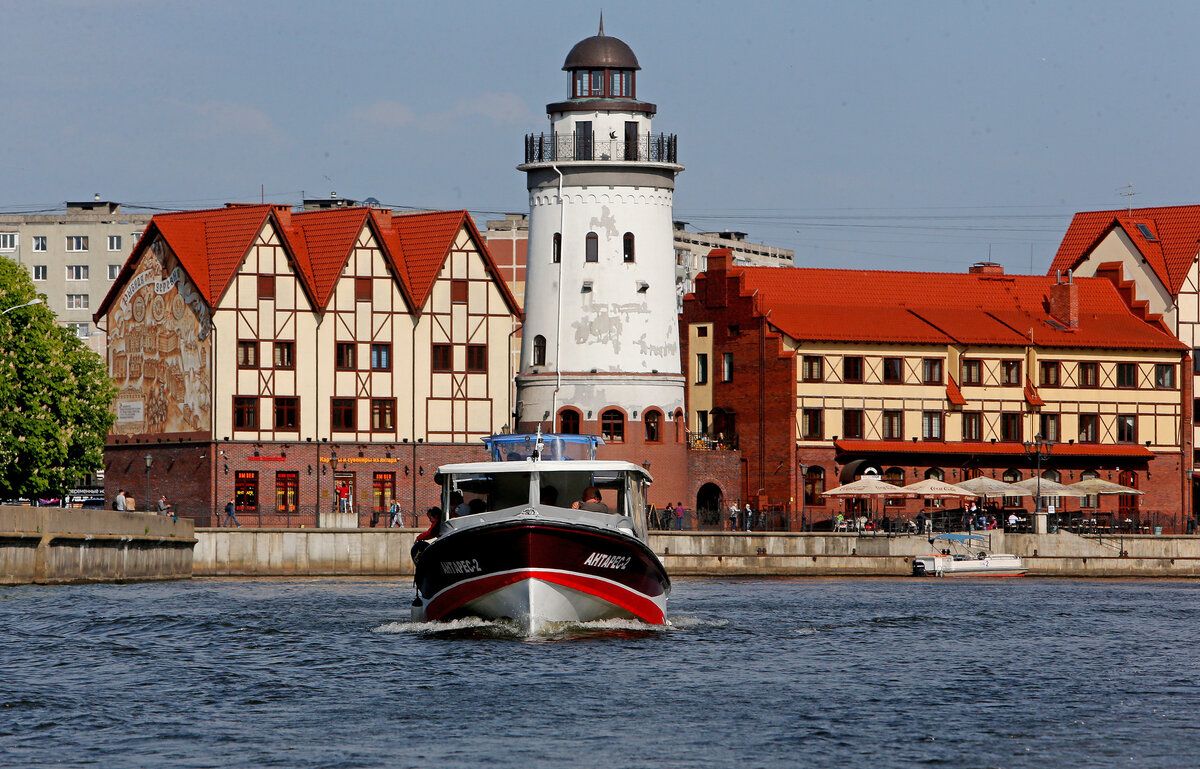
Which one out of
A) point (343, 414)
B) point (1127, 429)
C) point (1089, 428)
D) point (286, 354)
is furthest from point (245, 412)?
point (1127, 429)

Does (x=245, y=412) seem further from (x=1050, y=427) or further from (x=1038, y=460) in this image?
(x=1050, y=427)

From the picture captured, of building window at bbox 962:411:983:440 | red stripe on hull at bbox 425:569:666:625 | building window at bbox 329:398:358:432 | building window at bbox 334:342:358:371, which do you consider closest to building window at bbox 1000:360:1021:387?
building window at bbox 962:411:983:440

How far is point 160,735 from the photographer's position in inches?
1212

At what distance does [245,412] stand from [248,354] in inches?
97.2

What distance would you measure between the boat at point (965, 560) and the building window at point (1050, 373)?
16.8 meters

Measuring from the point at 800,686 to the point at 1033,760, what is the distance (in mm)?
8415

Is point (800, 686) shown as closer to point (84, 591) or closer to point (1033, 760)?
point (1033, 760)

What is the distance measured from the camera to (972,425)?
322ft

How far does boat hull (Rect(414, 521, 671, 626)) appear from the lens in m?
40.7

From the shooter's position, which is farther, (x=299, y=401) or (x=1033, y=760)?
(x=299, y=401)

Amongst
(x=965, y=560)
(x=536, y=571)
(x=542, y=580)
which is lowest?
(x=965, y=560)

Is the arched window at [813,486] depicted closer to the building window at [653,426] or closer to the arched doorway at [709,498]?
the arched doorway at [709,498]

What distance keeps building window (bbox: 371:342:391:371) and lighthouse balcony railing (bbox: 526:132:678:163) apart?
10405 millimetres

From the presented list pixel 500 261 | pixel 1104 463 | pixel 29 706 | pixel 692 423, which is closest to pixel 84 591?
pixel 29 706
